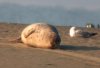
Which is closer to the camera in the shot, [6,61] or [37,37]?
[6,61]

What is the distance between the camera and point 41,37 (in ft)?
43.0

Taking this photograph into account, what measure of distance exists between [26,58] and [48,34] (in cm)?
337

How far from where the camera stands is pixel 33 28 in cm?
1361

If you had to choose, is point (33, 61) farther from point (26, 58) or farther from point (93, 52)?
point (93, 52)

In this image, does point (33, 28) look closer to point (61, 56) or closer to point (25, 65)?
point (61, 56)

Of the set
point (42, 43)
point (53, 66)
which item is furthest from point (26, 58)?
point (42, 43)

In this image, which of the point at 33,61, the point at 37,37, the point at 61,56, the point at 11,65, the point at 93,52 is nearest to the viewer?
the point at 11,65

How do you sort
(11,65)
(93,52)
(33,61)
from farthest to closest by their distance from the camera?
(93,52) < (33,61) < (11,65)

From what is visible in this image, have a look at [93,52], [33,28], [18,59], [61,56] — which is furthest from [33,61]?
[33,28]

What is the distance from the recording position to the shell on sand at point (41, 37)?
12930 millimetres

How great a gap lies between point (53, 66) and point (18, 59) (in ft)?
3.35

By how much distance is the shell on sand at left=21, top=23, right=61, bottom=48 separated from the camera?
12.9m

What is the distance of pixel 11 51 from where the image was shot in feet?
35.9

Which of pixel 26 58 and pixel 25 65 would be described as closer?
pixel 25 65
